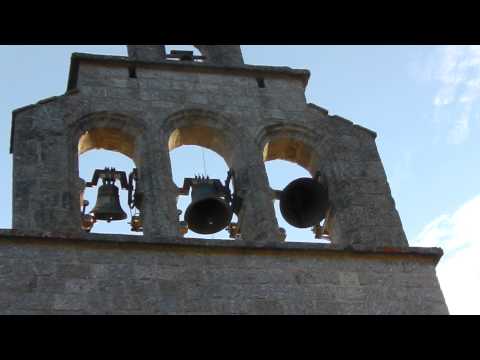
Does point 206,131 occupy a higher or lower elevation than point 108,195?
higher


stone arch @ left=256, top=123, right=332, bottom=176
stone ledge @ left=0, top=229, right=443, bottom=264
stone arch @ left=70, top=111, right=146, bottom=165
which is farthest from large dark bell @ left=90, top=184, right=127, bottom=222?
stone arch @ left=256, top=123, right=332, bottom=176

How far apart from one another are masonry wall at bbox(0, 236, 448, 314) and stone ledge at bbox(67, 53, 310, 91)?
3.30 m

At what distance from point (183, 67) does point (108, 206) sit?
2.42 meters

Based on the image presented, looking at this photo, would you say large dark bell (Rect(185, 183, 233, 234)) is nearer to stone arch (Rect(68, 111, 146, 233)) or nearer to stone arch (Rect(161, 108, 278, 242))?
stone arch (Rect(161, 108, 278, 242))

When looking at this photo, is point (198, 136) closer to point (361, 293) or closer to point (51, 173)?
point (51, 173)

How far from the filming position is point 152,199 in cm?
978

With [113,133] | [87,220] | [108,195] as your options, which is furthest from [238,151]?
[87,220]

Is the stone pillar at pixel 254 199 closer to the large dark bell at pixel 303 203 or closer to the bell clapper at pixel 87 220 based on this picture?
the large dark bell at pixel 303 203

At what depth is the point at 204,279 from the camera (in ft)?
28.7

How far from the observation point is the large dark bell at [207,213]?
10062mm

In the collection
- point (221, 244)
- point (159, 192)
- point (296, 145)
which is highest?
point (296, 145)

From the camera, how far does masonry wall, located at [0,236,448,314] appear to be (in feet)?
27.3

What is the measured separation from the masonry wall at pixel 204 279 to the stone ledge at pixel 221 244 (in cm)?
2

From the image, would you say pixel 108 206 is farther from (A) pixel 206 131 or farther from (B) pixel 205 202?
(A) pixel 206 131
